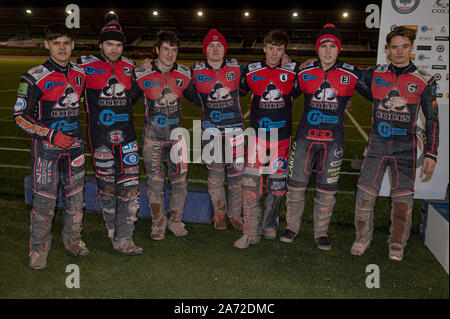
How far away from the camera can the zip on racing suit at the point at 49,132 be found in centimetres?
396

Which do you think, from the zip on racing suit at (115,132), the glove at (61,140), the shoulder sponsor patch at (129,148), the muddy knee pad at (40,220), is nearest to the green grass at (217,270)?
the muddy knee pad at (40,220)

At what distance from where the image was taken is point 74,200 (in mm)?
4445

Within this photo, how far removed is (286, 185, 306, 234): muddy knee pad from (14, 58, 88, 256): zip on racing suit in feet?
7.51

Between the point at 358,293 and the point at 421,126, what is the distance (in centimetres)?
339

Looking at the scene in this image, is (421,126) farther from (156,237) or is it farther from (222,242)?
(156,237)

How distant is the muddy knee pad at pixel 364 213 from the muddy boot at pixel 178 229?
79.5 inches

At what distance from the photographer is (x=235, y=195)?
17.5ft

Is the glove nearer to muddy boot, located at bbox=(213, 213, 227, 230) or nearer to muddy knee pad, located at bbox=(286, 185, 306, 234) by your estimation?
muddy boot, located at bbox=(213, 213, 227, 230)

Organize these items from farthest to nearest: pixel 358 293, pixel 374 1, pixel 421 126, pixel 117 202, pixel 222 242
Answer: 1. pixel 374 1
2. pixel 421 126
3. pixel 222 242
4. pixel 117 202
5. pixel 358 293

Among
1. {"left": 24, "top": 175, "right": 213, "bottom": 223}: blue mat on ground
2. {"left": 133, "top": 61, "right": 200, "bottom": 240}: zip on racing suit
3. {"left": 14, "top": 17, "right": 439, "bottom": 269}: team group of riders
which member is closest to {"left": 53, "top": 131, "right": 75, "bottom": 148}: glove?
{"left": 14, "top": 17, "right": 439, "bottom": 269}: team group of riders

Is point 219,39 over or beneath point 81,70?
over

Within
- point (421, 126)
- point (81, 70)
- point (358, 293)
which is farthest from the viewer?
point (421, 126)

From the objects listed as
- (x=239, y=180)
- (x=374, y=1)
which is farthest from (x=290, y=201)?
(x=374, y=1)

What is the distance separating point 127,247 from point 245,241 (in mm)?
1310
